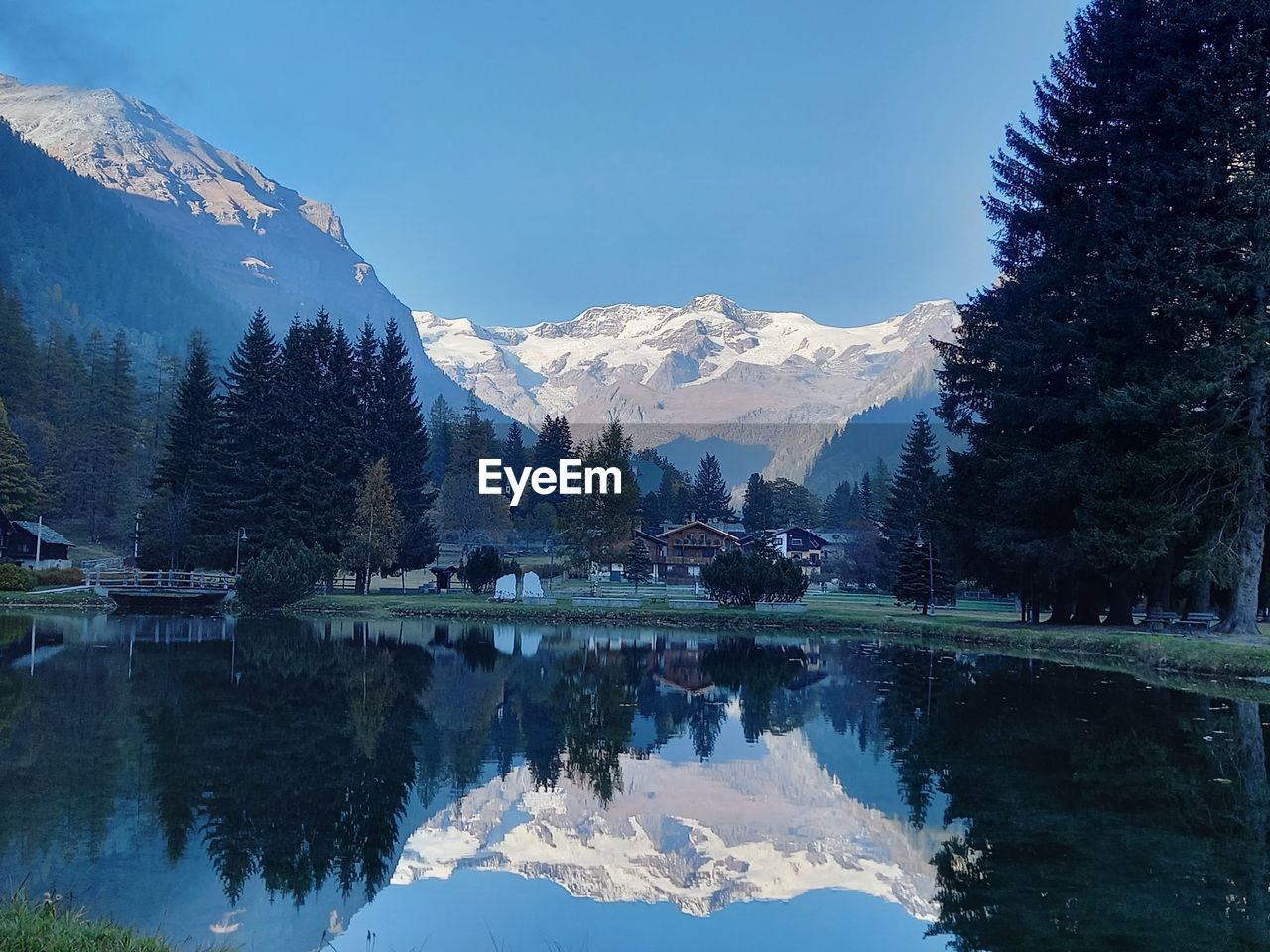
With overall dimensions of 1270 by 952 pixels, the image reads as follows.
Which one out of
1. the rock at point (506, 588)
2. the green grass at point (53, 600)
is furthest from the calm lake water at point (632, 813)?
→ the rock at point (506, 588)

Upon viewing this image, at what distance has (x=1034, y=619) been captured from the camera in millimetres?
43719

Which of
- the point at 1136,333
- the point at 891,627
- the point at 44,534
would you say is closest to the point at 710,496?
the point at 44,534

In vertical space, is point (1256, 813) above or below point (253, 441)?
below

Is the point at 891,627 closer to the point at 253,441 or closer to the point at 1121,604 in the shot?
the point at 1121,604

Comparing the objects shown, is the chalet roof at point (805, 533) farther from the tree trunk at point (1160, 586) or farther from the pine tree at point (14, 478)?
the tree trunk at point (1160, 586)

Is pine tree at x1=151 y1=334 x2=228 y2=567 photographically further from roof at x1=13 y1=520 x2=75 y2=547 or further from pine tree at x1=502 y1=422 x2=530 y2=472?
pine tree at x1=502 y1=422 x2=530 y2=472

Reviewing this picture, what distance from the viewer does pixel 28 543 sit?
72.9m

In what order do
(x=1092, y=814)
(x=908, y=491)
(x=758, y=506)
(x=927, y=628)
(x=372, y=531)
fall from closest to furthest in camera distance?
(x=1092, y=814)
(x=927, y=628)
(x=372, y=531)
(x=908, y=491)
(x=758, y=506)

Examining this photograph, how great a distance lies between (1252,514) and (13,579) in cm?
5832

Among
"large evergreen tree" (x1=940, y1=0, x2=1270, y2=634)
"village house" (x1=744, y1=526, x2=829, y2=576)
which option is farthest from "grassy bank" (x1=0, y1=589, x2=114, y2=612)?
"village house" (x1=744, y1=526, x2=829, y2=576)

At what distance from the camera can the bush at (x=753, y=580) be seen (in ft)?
178

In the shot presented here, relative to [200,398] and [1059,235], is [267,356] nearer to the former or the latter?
[200,398]

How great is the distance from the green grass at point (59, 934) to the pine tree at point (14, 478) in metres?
77.3

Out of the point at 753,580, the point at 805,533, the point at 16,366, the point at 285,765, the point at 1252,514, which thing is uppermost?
the point at 16,366
